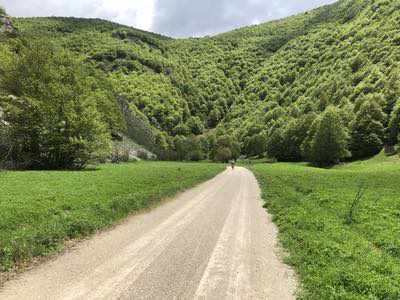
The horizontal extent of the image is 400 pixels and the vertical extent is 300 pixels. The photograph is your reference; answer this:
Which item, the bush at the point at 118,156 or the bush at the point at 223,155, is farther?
the bush at the point at 223,155

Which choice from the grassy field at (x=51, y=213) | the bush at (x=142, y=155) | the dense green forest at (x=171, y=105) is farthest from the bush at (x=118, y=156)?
the grassy field at (x=51, y=213)

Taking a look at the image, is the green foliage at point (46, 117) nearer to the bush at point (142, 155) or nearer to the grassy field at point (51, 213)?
the grassy field at point (51, 213)

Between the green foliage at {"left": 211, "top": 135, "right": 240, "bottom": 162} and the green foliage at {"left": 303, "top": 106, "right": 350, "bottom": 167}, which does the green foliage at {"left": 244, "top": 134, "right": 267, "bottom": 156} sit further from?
A: the green foliage at {"left": 303, "top": 106, "right": 350, "bottom": 167}

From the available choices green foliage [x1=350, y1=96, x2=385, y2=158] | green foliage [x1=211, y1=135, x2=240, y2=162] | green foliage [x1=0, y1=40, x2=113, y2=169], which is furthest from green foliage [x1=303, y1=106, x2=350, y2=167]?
green foliage [x1=211, y1=135, x2=240, y2=162]

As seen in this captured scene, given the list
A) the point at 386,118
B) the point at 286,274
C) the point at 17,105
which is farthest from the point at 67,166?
the point at 386,118

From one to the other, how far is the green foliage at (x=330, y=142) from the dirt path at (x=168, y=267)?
68367 millimetres

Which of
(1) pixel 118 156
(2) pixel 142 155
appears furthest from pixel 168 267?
(2) pixel 142 155

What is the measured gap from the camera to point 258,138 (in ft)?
477

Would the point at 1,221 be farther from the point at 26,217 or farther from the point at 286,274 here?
the point at 286,274

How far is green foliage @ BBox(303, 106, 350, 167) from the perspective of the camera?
7581 cm

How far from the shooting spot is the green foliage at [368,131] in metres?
79.3

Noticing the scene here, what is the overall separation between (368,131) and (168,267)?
3394 inches

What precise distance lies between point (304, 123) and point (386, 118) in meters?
25.9

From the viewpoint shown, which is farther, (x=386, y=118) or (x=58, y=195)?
(x=386, y=118)
